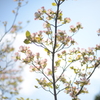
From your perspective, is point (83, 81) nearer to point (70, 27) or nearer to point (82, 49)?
point (82, 49)

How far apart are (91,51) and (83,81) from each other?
110 cm

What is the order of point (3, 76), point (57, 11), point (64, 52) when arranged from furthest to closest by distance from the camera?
point (3, 76)
point (64, 52)
point (57, 11)

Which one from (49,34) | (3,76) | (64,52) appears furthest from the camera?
(3,76)

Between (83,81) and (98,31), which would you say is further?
(98,31)

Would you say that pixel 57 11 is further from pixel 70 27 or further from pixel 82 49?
pixel 82 49

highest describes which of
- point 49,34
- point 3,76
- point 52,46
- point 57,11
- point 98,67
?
point 3,76

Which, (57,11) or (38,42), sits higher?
(57,11)

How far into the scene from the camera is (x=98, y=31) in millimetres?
4637

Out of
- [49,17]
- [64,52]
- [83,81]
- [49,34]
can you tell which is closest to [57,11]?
[49,17]

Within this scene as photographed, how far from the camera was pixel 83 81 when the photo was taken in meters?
3.88

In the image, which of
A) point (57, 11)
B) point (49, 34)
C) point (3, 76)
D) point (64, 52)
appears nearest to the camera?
point (57, 11)

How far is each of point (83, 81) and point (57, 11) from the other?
6.41 feet

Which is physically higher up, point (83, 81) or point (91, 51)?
point (91, 51)

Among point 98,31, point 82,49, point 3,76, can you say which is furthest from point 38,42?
point 3,76
